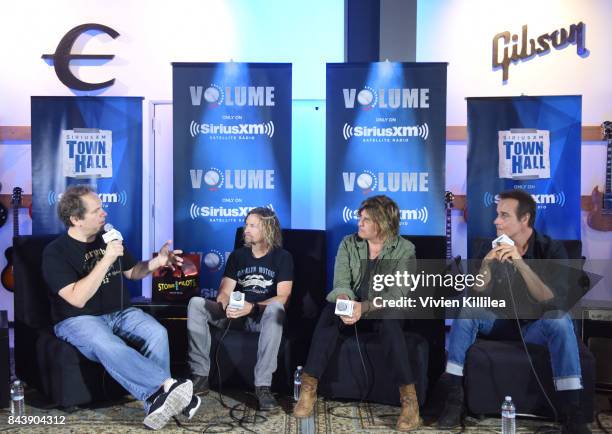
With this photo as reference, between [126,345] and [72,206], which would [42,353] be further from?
[72,206]

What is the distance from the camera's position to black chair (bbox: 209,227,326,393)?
3707mm

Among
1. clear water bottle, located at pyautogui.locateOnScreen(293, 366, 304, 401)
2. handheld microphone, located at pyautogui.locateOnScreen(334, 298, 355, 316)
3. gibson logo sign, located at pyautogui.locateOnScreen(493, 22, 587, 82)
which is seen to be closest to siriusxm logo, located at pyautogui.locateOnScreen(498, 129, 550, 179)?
gibson logo sign, located at pyautogui.locateOnScreen(493, 22, 587, 82)

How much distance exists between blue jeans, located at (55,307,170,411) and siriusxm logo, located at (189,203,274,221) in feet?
3.95

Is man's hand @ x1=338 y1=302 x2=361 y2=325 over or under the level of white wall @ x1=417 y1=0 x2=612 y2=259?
under

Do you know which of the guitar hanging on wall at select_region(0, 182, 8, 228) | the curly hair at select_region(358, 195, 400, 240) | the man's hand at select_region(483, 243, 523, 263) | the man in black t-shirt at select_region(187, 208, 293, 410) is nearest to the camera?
the man's hand at select_region(483, 243, 523, 263)

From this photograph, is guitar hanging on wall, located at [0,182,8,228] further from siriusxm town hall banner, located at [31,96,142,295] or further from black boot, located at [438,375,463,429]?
black boot, located at [438,375,463,429]

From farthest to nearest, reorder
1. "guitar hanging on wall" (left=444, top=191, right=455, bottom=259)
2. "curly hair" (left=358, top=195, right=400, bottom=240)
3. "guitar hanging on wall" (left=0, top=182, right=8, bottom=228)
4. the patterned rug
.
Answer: "guitar hanging on wall" (left=0, top=182, right=8, bottom=228) < "guitar hanging on wall" (left=444, top=191, right=455, bottom=259) < "curly hair" (left=358, top=195, right=400, bottom=240) < the patterned rug

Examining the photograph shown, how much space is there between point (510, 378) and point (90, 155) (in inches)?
126

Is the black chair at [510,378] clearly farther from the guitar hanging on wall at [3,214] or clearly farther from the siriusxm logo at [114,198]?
the guitar hanging on wall at [3,214]

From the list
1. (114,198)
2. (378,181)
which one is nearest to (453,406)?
(378,181)

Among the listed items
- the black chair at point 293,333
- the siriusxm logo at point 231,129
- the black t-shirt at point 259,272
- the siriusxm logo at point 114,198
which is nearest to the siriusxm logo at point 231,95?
the siriusxm logo at point 231,129

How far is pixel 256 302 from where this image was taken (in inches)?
151

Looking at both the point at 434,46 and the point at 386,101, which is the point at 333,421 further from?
the point at 434,46

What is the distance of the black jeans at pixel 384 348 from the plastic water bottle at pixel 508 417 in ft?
1.47
